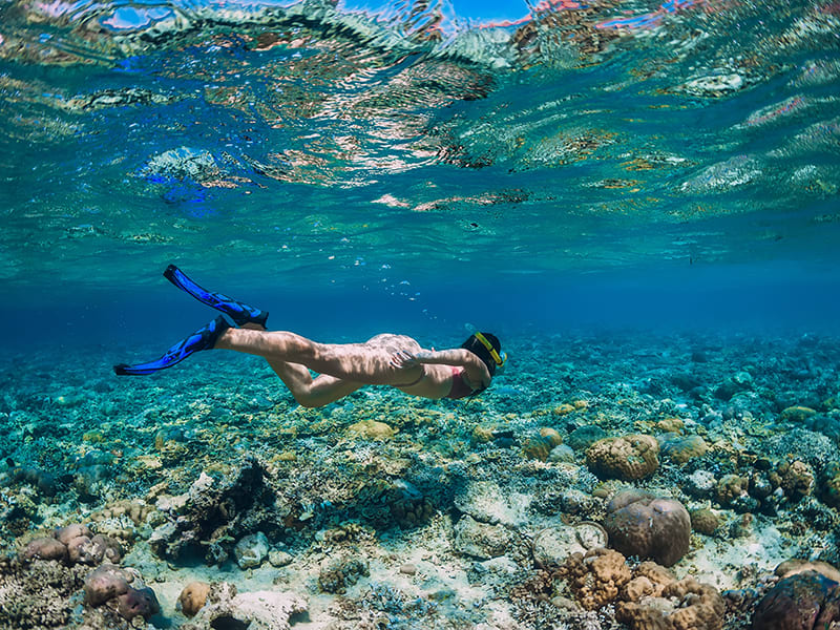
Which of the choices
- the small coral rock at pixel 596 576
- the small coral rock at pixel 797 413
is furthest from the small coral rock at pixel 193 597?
the small coral rock at pixel 797 413

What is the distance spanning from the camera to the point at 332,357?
17.6 feet

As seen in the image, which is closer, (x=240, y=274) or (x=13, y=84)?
(x=13, y=84)

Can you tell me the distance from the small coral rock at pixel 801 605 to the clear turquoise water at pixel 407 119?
7639 millimetres

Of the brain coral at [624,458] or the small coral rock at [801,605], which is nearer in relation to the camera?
the small coral rock at [801,605]

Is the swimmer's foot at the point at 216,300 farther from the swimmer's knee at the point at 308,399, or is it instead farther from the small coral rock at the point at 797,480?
the small coral rock at the point at 797,480

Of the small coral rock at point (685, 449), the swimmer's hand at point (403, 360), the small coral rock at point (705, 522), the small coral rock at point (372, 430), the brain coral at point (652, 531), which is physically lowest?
the small coral rock at point (372, 430)

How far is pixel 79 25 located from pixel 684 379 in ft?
56.7

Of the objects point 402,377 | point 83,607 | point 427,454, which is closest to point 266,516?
point 83,607

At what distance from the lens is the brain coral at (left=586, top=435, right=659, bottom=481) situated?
7070mm

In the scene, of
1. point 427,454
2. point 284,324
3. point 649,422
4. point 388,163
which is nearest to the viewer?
point 427,454

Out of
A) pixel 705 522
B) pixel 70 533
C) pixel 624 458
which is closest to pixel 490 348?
pixel 624 458

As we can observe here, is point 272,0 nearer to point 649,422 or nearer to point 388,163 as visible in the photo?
point 388,163

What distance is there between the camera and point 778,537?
5750 millimetres

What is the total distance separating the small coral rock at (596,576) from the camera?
4.44 metres
